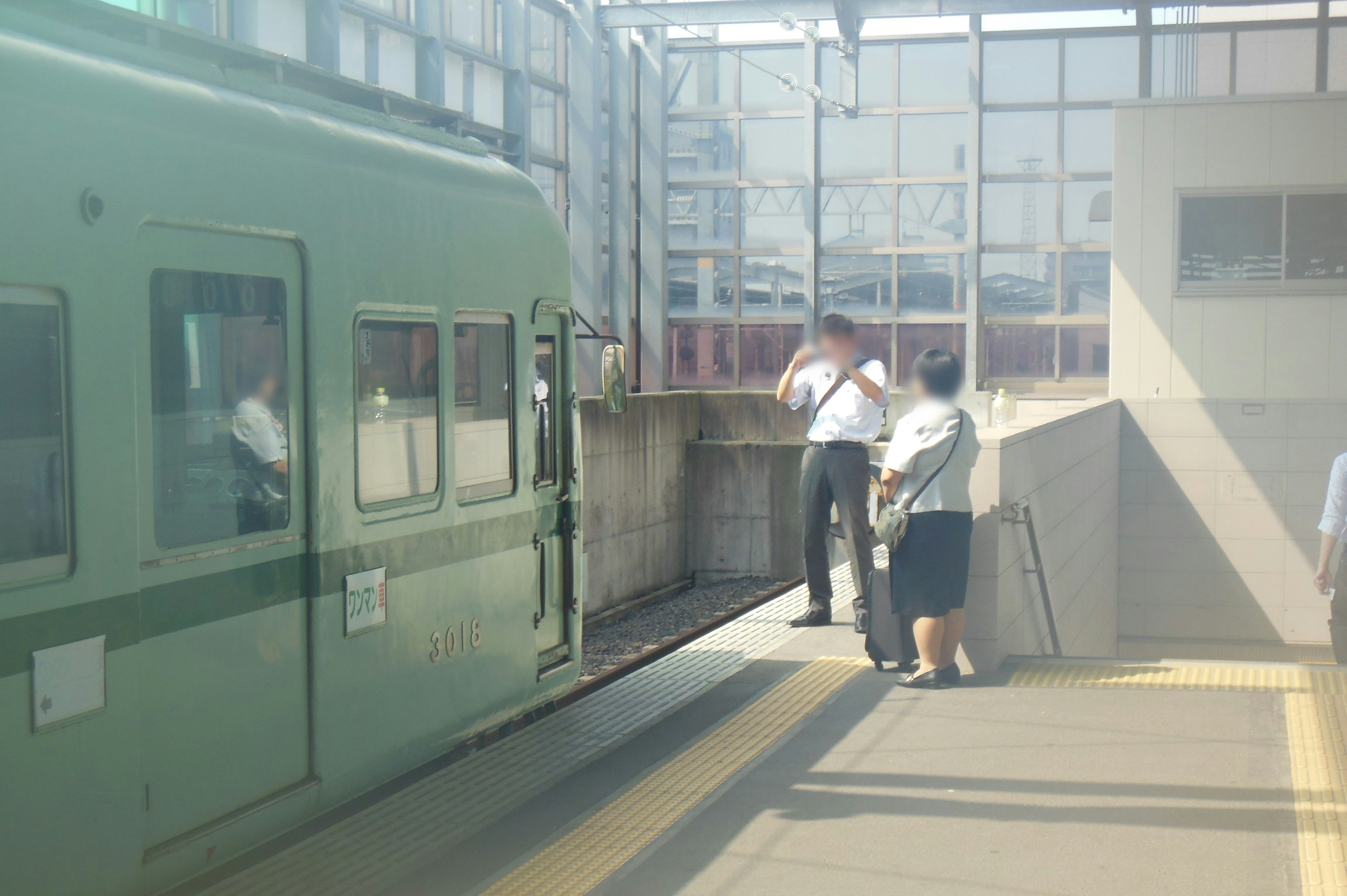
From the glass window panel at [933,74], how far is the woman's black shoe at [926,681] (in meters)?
16.4

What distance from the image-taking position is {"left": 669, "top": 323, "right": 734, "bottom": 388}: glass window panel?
22656 mm

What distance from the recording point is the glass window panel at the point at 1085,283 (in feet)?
64.8

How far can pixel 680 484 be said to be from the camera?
16156 mm

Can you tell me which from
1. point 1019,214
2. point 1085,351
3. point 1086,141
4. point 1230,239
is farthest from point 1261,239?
point 1019,214

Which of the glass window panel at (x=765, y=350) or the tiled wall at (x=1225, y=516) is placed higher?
the glass window panel at (x=765, y=350)

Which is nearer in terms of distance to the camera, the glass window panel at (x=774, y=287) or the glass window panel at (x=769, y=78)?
the glass window panel at (x=769, y=78)

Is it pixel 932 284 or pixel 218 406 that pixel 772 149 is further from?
pixel 218 406

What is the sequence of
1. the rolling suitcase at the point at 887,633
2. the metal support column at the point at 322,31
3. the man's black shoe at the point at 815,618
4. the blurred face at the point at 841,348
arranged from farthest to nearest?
the metal support column at the point at 322,31, the man's black shoe at the point at 815,618, the blurred face at the point at 841,348, the rolling suitcase at the point at 887,633

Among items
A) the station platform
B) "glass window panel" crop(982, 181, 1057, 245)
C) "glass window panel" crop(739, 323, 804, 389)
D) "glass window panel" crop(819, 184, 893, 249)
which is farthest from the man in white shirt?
"glass window panel" crop(739, 323, 804, 389)

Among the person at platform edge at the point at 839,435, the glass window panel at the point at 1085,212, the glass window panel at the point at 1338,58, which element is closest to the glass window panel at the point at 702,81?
the glass window panel at the point at 1085,212

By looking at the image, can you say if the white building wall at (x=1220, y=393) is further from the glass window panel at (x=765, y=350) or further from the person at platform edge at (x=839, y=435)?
the glass window panel at (x=765, y=350)

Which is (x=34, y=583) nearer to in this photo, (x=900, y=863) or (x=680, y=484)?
(x=900, y=863)

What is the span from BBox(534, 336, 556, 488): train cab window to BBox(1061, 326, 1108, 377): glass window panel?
15299mm

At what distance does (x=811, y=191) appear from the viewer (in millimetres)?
21469
